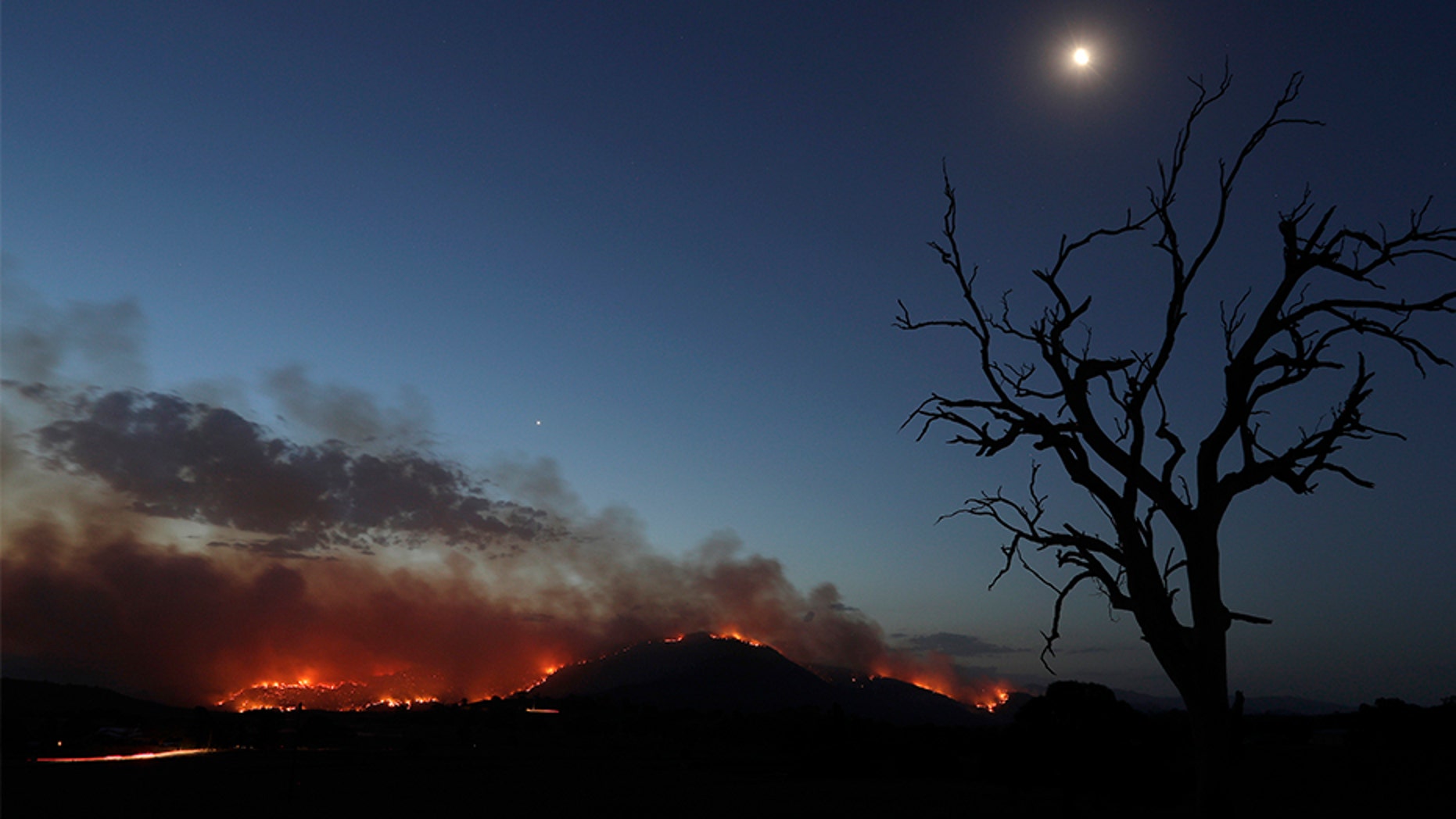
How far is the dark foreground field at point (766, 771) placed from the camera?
33.2m

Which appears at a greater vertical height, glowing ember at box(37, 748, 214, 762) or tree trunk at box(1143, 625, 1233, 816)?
tree trunk at box(1143, 625, 1233, 816)

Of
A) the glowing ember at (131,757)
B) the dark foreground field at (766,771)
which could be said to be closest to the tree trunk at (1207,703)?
the dark foreground field at (766,771)

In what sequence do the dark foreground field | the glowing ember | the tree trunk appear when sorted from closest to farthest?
the tree trunk, the dark foreground field, the glowing ember

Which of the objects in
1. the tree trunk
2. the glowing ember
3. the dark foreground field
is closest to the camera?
the tree trunk

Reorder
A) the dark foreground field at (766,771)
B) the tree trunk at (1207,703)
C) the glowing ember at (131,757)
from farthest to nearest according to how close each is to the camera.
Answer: the glowing ember at (131,757) → the dark foreground field at (766,771) → the tree trunk at (1207,703)

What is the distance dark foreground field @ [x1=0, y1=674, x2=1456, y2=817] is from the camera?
109 ft

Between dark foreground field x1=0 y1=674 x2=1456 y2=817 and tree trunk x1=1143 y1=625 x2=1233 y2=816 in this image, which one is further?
dark foreground field x1=0 y1=674 x2=1456 y2=817

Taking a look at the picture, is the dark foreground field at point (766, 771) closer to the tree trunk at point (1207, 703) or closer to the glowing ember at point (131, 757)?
the tree trunk at point (1207, 703)

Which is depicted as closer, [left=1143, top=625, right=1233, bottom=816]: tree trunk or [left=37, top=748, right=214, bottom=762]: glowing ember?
[left=1143, top=625, right=1233, bottom=816]: tree trunk

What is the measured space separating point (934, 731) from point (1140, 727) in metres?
48.0

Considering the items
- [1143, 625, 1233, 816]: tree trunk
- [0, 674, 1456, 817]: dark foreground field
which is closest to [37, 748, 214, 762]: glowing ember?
[0, 674, 1456, 817]: dark foreground field

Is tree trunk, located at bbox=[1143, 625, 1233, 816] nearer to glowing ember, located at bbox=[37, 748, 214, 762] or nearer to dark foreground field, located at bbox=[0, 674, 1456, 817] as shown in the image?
dark foreground field, located at bbox=[0, 674, 1456, 817]

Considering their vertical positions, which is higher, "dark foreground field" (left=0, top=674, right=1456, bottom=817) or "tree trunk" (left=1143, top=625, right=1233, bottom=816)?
"tree trunk" (left=1143, top=625, right=1233, bottom=816)

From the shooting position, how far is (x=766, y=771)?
5594cm
